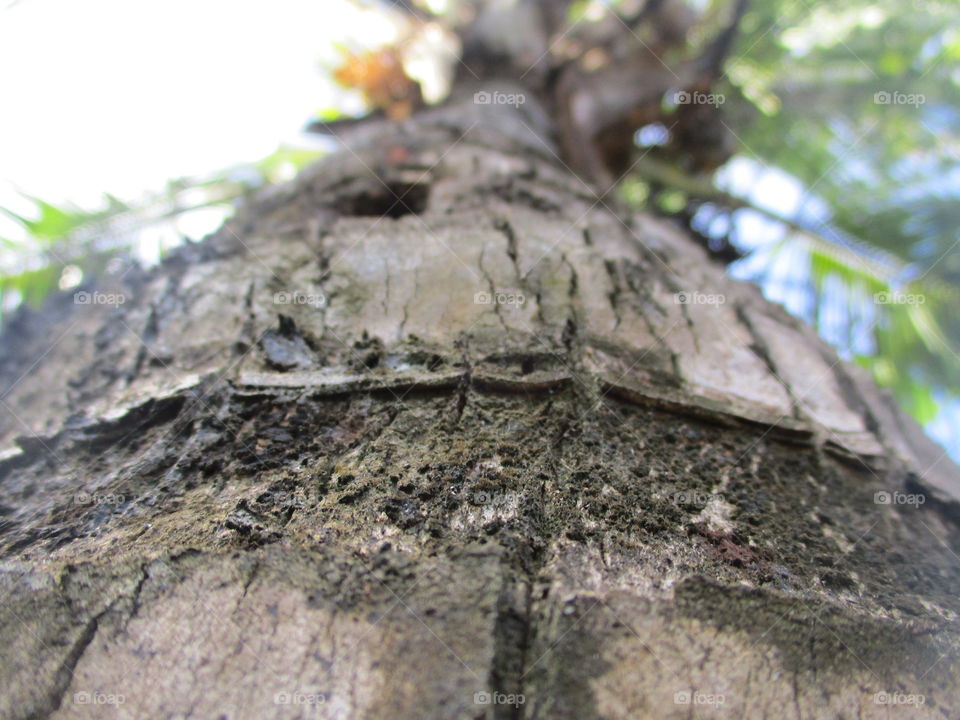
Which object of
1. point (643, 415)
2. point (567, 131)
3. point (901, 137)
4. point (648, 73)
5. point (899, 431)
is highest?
point (901, 137)

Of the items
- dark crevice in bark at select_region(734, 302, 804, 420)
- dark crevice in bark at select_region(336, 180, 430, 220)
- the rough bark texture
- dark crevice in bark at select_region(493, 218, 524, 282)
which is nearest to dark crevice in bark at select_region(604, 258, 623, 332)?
the rough bark texture

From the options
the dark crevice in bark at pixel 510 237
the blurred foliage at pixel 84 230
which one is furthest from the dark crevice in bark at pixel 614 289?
the blurred foliage at pixel 84 230

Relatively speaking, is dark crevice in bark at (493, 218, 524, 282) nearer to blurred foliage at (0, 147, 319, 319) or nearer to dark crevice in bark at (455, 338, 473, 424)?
dark crevice in bark at (455, 338, 473, 424)

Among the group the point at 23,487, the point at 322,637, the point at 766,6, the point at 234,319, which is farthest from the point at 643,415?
the point at 766,6

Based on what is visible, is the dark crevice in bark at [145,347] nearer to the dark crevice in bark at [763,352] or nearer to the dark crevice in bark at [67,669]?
the dark crevice in bark at [67,669]

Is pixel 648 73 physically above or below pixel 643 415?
above

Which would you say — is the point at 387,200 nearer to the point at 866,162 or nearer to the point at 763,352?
the point at 763,352

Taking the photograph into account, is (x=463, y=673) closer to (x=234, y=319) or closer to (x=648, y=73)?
(x=234, y=319)

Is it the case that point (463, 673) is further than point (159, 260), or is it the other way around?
point (159, 260)
